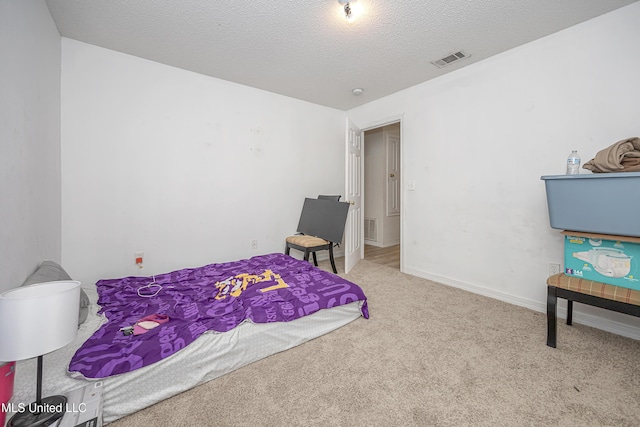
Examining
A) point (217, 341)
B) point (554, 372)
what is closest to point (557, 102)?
point (554, 372)

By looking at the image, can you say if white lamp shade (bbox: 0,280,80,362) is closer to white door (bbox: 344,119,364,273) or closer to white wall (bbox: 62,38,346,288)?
white wall (bbox: 62,38,346,288)

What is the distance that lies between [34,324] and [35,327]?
0.04 feet

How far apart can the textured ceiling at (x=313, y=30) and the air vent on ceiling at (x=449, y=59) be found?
0.24 ft

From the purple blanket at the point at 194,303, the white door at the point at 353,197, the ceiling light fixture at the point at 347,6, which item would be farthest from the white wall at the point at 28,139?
the white door at the point at 353,197

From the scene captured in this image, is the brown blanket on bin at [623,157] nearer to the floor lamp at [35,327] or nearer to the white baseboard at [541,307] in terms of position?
the white baseboard at [541,307]

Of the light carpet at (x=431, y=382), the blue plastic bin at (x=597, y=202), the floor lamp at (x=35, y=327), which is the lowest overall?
the light carpet at (x=431, y=382)

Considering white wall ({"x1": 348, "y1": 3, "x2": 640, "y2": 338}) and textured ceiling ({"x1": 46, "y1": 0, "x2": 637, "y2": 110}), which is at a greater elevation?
textured ceiling ({"x1": 46, "y1": 0, "x2": 637, "y2": 110})

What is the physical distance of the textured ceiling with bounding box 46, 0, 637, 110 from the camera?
73.9 inches

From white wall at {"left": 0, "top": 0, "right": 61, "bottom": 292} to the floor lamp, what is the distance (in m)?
0.66

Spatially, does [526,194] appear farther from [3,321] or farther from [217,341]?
[3,321]

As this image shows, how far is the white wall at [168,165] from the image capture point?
7.79 ft

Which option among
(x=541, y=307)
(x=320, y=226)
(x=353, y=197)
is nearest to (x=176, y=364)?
(x=320, y=226)

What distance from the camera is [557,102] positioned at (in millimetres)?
2182

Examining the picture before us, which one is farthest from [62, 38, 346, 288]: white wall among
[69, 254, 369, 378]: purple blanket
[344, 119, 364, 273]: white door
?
[344, 119, 364, 273]: white door
